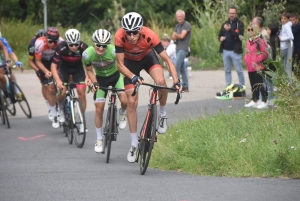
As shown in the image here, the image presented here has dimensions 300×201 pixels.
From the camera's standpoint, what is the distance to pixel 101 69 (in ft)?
39.1

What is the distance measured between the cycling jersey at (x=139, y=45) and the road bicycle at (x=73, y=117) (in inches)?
93.8

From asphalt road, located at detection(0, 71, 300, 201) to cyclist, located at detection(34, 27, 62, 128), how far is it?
22.8 inches

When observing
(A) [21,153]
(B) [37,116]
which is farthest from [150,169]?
(B) [37,116]

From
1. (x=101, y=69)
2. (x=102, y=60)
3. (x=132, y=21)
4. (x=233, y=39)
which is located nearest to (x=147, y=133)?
(x=132, y=21)

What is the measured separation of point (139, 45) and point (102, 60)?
1.56 m

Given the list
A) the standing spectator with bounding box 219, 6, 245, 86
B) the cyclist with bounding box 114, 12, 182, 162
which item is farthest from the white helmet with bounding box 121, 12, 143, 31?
the standing spectator with bounding box 219, 6, 245, 86

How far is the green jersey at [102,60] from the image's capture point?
1156cm

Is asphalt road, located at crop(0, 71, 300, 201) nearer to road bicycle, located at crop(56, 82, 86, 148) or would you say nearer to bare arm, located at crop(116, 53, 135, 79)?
road bicycle, located at crop(56, 82, 86, 148)

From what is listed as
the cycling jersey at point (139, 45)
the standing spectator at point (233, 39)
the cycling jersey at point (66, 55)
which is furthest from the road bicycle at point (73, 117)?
the standing spectator at point (233, 39)

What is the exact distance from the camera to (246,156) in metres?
9.27

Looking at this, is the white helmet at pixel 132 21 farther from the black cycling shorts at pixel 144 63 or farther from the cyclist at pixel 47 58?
the cyclist at pixel 47 58

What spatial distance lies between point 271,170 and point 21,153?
511 cm

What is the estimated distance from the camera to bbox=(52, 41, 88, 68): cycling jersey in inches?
515

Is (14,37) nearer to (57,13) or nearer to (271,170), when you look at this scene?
(57,13)
